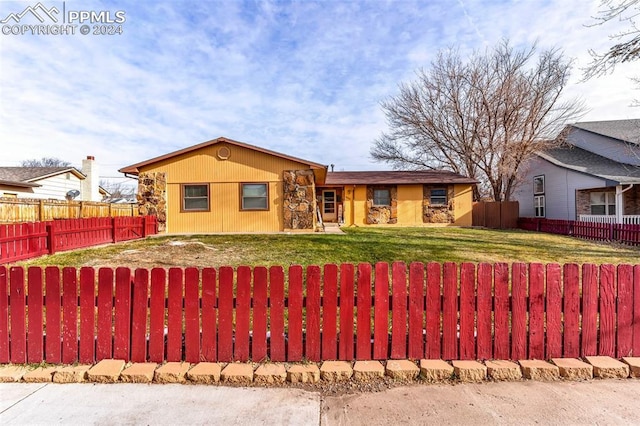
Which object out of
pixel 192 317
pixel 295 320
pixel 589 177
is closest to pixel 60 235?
pixel 192 317

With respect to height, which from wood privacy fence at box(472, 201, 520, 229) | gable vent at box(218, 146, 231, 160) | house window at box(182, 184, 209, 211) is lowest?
wood privacy fence at box(472, 201, 520, 229)

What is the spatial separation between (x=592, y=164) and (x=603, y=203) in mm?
2452

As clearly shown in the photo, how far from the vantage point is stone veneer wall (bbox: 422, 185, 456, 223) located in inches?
744

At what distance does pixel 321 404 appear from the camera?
7.70 ft

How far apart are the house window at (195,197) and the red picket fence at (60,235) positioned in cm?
202

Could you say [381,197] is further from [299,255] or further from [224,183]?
[299,255]

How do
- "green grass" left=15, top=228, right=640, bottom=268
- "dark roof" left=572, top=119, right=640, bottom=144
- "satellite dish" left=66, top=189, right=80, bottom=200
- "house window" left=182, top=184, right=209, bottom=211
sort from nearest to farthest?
1. "green grass" left=15, top=228, right=640, bottom=268
2. "house window" left=182, top=184, right=209, bottom=211
3. "dark roof" left=572, top=119, right=640, bottom=144
4. "satellite dish" left=66, top=189, right=80, bottom=200

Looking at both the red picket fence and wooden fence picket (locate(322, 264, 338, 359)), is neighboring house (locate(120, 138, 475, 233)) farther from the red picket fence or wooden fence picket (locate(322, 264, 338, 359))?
wooden fence picket (locate(322, 264, 338, 359))

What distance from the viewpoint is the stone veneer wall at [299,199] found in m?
13.4

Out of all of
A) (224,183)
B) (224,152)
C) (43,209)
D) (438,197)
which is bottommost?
(43,209)

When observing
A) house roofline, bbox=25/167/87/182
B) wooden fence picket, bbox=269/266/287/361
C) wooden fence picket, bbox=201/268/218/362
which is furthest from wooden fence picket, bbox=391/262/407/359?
house roofline, bbox=25/167/87/182

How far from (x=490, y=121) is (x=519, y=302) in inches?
887

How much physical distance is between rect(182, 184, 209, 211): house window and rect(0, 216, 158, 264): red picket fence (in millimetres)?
2015

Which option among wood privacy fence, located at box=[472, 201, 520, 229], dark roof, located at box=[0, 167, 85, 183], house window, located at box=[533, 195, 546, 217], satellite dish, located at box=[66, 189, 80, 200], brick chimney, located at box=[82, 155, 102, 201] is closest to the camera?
wood privacy fence, located at box=[472, 201, 520, 229]
